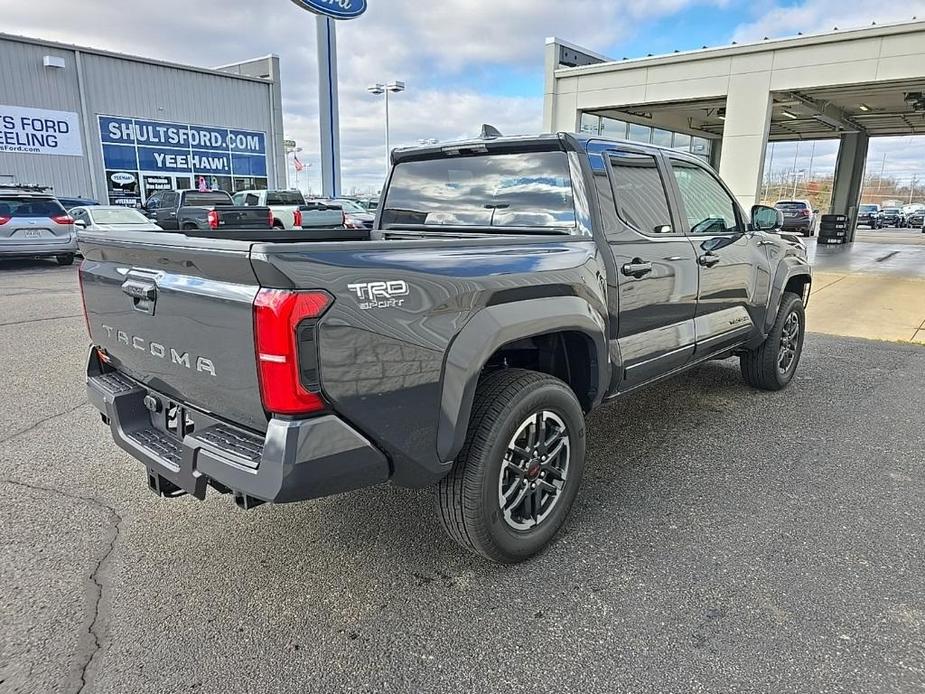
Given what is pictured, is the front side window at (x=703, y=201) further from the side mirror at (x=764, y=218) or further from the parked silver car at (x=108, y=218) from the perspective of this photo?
the parked silver car at (x=108, y=218)

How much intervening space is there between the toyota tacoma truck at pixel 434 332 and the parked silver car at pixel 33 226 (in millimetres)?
12305

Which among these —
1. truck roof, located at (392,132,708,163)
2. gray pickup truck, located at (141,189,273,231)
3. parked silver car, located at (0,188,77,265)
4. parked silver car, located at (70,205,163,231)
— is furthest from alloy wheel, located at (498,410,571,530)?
parked silver car, located at (70,205,163,231)

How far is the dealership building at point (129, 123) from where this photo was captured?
74.2ft

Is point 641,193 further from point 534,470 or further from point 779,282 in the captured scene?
point 779,282

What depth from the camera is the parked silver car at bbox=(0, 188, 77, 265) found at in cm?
1302

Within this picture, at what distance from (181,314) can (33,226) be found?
13.6 m

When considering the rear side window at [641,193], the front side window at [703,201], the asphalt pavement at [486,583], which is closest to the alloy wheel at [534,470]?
the asphalt pavement at [486,583]

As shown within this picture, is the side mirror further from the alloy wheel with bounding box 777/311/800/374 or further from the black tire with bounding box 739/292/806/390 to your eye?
the alloy wheel with bounding box 777/311/800/374

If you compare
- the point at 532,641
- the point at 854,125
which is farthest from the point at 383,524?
the point at 854,125

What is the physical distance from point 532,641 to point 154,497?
2.22 meters

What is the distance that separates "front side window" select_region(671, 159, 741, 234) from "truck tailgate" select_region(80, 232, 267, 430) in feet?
A: 9.84

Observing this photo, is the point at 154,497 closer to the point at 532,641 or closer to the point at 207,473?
the point at 207,473

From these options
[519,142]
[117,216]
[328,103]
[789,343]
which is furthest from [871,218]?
[519,142]

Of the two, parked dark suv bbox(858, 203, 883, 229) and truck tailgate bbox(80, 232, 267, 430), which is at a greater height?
truck tailgate bbox(80, 232, 267, 430)
